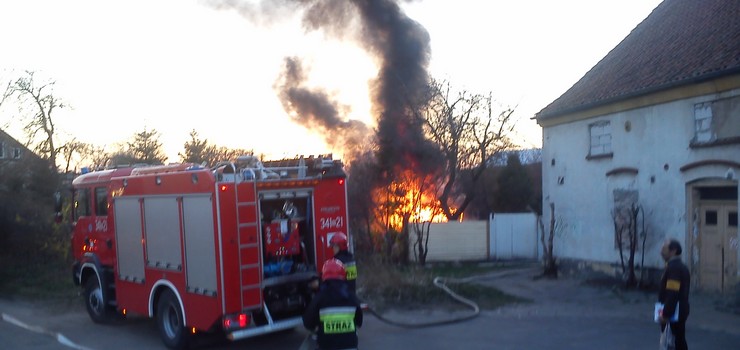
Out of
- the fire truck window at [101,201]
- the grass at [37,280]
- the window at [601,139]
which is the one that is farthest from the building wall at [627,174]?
the grass at [37,280]

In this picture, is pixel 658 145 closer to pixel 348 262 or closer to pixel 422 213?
pixel 348 262

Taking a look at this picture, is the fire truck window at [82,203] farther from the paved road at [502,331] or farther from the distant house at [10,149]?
the distant house at [10,149]

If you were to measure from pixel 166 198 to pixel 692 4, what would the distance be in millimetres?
14234

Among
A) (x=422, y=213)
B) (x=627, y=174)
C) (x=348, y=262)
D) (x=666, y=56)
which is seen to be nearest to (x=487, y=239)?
(x=422, y=213)

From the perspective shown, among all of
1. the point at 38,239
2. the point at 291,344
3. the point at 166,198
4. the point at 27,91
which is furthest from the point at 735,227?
the point at 27,91

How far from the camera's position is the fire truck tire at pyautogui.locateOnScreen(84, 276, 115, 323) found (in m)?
11.5

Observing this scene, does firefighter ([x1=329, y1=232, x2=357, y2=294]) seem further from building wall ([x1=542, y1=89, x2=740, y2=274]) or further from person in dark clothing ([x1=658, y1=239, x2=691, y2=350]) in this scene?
building wall ([x1=542, y1=89, x2=740, y2=274])

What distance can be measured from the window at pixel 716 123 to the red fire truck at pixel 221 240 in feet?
26.4

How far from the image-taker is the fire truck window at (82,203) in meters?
12.1

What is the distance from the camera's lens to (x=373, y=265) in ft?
50.8

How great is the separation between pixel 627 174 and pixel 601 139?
51.4 inches

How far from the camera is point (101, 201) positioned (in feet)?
38.3

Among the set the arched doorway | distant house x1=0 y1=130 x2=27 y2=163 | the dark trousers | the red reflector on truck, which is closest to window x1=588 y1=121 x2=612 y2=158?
the arched doorway

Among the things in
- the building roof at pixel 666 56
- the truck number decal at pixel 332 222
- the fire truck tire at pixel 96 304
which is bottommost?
the fire truck tire at pixel 96 304
